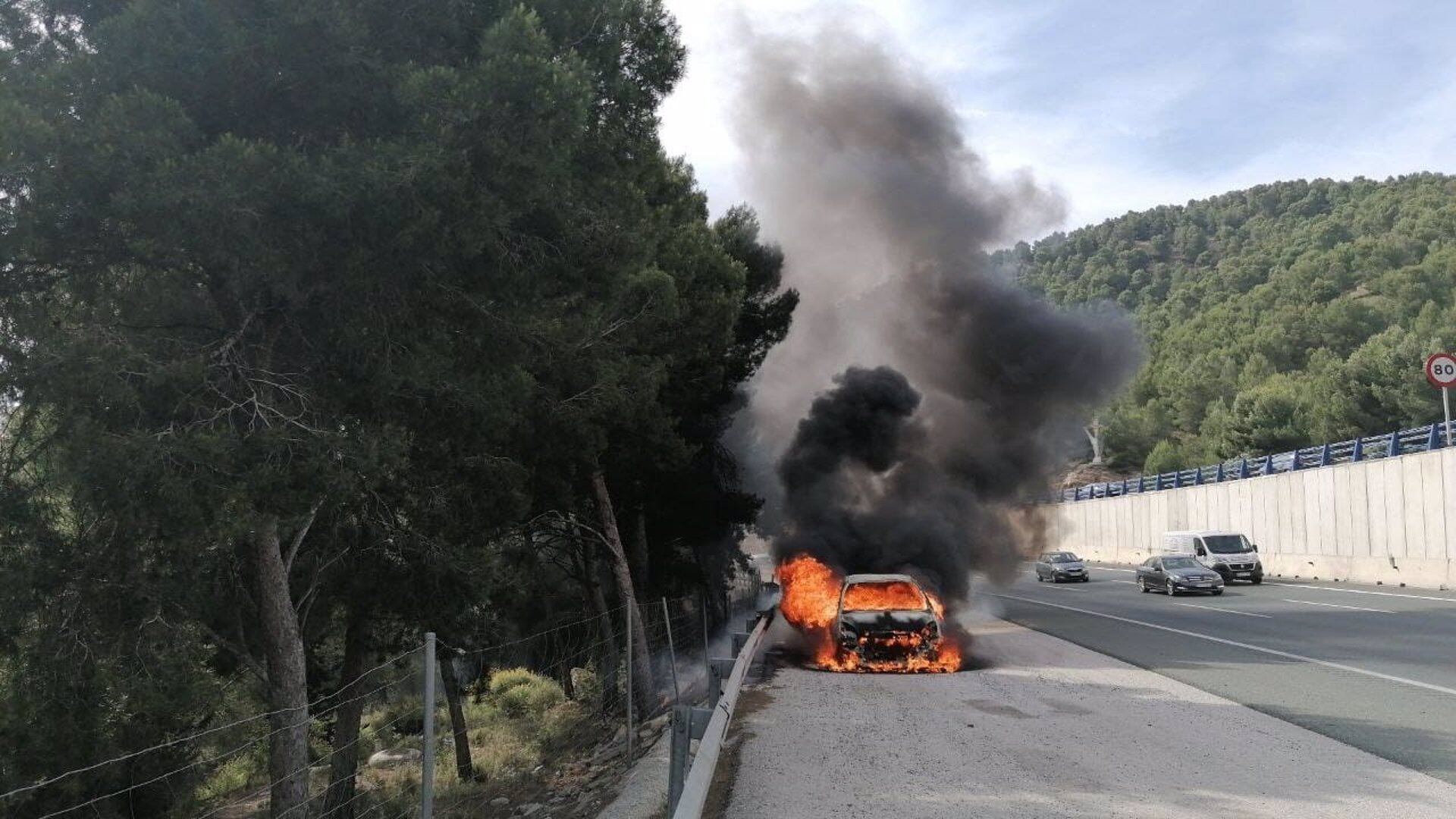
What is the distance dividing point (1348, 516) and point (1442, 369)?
5351mm

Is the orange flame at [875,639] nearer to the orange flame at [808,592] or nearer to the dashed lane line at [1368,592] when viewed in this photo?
the orange flame at [808,592]

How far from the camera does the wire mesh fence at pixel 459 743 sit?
945cm

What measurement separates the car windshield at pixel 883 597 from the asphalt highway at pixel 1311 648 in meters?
3.09

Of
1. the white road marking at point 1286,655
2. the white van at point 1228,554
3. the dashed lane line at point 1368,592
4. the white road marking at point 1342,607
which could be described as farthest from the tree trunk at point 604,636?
the white van at point 1228,554

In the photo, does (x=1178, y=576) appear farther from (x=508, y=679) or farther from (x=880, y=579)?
(x=508, y=679)

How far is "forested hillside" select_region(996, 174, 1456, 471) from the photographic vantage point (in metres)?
59.7

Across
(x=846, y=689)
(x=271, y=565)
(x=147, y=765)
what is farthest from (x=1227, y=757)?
(x=147, y=765)

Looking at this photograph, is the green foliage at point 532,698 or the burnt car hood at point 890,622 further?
the green foliage at point 532,698

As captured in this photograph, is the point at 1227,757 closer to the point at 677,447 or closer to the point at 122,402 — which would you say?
the point at 122,402

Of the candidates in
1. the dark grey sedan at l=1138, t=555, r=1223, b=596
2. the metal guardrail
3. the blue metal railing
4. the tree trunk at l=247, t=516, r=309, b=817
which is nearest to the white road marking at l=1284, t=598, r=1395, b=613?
the dark grey sedan at l=1138, t=555, r=1223, b=596

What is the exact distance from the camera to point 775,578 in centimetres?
2298

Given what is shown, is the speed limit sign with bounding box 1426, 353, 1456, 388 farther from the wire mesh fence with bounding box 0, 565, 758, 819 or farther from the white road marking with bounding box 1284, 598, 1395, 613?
the wire mesh fence with bounding box 0, 565, 758, 819

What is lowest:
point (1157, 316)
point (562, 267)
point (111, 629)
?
point (111, 629)

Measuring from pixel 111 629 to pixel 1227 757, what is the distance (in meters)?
9.07
